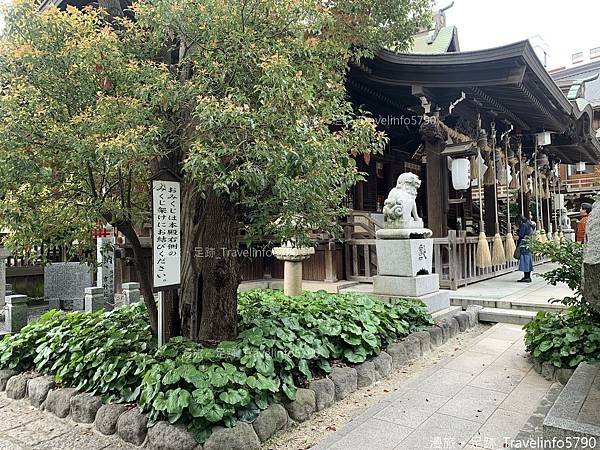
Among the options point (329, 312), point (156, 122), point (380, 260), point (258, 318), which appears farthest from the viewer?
point (380, 260)

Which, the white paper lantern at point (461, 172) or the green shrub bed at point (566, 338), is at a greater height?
the white paper lantern at point (461, 172)

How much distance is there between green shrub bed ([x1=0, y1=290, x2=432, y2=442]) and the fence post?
3.29 m

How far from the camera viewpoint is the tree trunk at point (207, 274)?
4277 mm

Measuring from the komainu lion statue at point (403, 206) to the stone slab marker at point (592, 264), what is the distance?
3864mm

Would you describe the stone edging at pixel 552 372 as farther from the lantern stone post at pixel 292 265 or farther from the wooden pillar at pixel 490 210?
the wooden pillar at pixel 490 210

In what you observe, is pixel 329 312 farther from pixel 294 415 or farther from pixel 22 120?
pixel 22 120

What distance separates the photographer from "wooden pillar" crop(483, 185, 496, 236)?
12604mm

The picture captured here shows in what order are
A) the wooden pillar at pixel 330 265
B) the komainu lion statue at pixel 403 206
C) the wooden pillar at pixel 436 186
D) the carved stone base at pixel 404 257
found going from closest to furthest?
the carved stone base at pixel 404 257 < the komainu lion statue at pixel 403 206 < the wooden pillar at pixel 330 265 < the wooden pillar at pixel 436 186

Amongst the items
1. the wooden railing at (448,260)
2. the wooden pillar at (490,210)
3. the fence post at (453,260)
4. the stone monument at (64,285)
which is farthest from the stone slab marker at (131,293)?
the wooden pillar at (490,210)

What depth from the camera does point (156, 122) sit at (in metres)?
3.61

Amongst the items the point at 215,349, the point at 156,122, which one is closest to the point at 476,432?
the point at 215,349

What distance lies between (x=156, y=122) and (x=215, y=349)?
203 cm

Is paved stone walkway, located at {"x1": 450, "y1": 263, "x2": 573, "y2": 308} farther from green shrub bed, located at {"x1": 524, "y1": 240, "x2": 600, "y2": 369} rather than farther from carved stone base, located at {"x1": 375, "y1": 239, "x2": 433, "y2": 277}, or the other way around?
green shrub bed, located at {"x1": 524, "y1": 240, "x2": 600, "y2": 369}

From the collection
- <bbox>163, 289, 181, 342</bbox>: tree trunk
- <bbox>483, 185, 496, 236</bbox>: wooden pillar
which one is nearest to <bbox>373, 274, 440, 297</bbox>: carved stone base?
<bbox>163, 289, 181, 342</bbox>: tree trunk
